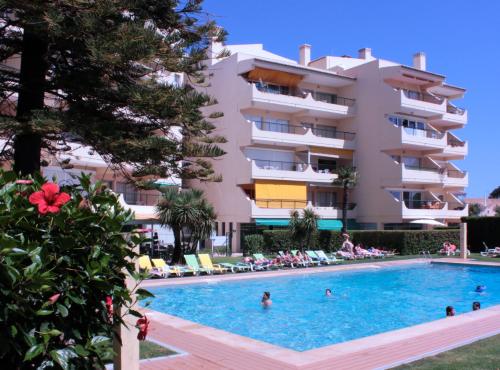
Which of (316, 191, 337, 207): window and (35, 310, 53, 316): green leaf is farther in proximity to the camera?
(316, 191, 337, 207): window

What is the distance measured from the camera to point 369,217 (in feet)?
146

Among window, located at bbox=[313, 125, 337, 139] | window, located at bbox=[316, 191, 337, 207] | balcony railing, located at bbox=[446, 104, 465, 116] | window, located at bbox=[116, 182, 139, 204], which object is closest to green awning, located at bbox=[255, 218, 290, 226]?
window, located at bbox=[316, 191, 337, 207]

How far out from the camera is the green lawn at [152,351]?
7.67 m

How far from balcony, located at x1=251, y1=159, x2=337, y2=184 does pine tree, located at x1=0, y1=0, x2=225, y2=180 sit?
97.6 feet

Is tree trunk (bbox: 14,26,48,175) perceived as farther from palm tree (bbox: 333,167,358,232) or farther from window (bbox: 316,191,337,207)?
window (bbox: 316,191,337,207)

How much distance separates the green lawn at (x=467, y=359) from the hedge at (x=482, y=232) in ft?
96.1

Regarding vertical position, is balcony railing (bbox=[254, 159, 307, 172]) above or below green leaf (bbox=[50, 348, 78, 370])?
above

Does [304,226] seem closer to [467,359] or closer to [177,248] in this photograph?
[177,248]

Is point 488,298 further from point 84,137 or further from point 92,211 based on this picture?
point 92,211

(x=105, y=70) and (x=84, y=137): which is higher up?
(x=105, y=70)

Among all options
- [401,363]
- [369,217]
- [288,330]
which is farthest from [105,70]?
[369,217]

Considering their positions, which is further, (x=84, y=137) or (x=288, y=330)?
(x=288, y=330)

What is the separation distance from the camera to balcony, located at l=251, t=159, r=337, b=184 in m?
38.7

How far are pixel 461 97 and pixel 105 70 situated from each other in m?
52.3
